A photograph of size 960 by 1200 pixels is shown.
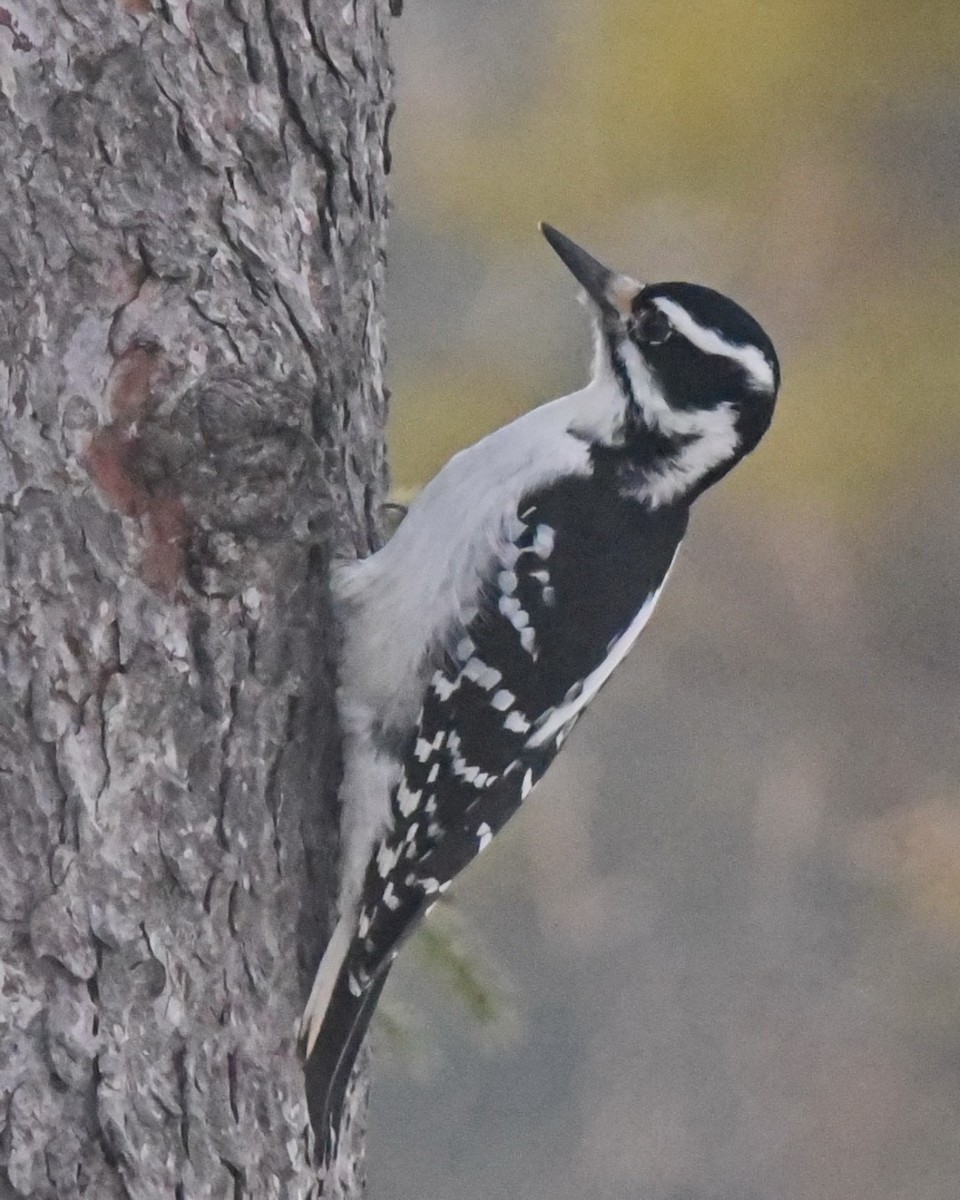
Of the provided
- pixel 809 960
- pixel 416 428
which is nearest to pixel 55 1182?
pixel 416 428

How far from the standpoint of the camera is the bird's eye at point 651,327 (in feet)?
5.60

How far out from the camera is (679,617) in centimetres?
299

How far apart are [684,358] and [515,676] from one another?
43cm

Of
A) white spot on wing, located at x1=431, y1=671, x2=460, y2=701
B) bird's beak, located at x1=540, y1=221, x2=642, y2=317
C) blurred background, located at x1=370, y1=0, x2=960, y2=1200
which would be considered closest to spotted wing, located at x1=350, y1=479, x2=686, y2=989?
white spot on wing, located at x1=431, y1=671, x2=460, y2=701

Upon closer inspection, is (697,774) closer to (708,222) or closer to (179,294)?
(708,222)

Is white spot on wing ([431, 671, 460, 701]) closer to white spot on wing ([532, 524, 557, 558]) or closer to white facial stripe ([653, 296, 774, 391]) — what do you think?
white spot on wing ([532, 524, 557, 558])

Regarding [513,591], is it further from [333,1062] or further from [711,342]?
[333,1062]

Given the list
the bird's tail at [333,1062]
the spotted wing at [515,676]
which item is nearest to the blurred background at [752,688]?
the spotted wing at [515,676]

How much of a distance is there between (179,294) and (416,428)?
165 cm

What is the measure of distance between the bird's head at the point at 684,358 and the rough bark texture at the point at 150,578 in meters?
0.49

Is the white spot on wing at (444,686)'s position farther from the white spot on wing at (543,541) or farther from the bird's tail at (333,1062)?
the bird's tail at (333,1062)

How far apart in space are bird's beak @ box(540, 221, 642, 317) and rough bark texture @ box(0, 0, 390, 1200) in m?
0.45

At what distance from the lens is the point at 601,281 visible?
175 centimetres

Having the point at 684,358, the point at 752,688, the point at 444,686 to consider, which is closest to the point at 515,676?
the point at 444,686
